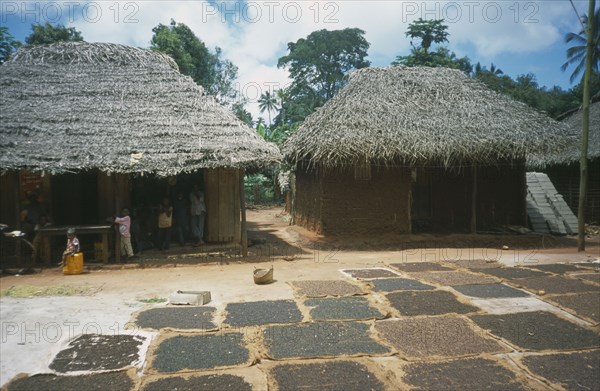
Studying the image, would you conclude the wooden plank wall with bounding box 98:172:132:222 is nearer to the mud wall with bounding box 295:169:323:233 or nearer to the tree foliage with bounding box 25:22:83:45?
the mud wall with bounding box 295:169:323:233

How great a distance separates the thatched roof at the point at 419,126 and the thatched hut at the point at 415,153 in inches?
1.2

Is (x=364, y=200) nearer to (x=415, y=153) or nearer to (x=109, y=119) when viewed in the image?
(x=415, y=153)

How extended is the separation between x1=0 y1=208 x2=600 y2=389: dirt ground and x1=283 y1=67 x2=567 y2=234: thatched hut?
0.90 metres

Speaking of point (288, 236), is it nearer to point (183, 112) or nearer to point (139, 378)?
point (183, 112)

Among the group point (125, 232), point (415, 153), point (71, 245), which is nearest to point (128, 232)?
point (125, 232)

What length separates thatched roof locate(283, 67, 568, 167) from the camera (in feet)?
32.9

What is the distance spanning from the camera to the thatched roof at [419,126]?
1004cm

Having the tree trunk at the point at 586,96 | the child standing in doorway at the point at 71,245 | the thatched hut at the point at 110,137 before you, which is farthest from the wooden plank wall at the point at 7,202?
the tree trunk at the point at 586,96

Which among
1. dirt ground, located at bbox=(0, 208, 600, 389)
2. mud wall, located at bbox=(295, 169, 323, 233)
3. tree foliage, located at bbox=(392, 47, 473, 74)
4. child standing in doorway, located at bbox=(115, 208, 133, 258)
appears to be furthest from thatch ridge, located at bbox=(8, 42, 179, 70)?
tree foliage, located at bbox=(392, 47, 473, 74)

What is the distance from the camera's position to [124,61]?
10555 mm

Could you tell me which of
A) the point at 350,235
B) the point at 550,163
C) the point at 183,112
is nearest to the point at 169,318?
the point at 183,112

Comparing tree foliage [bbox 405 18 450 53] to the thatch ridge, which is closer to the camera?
the thatch ridge

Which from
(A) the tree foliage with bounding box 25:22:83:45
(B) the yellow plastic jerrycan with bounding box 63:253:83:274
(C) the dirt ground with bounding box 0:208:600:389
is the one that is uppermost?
(A) the tree foliage with bounding box 25:22:83:45

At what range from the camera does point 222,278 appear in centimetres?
718
